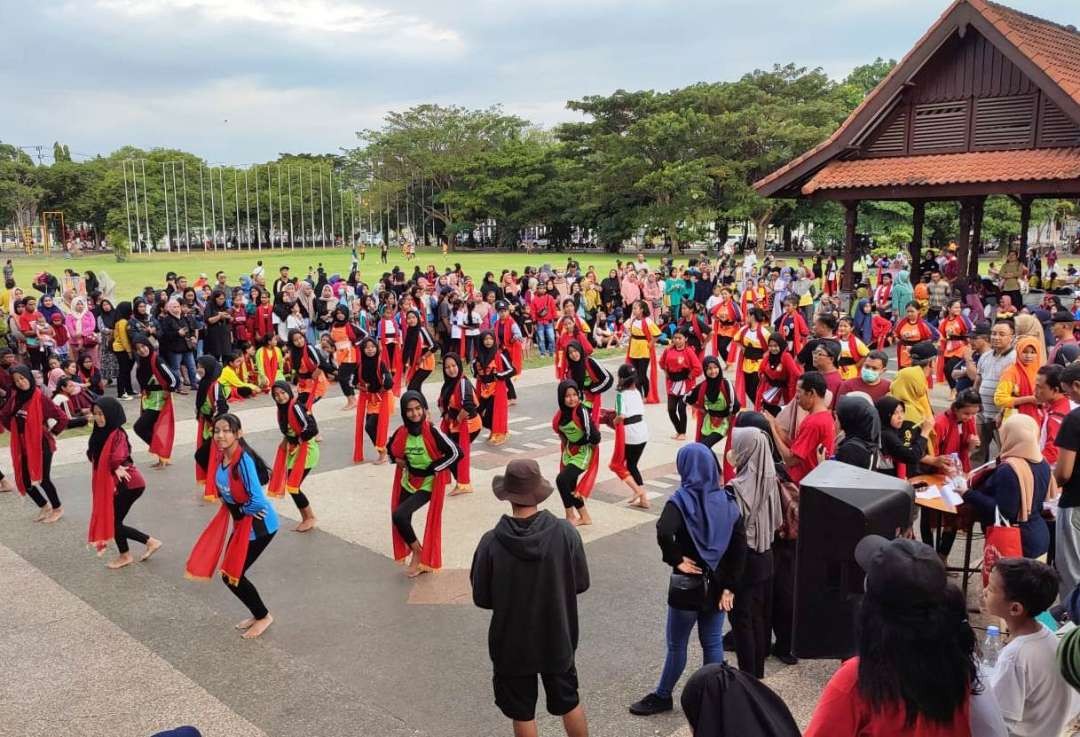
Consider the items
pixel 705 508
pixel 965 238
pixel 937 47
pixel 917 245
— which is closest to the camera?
pixel 705 508

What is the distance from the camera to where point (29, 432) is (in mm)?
8055

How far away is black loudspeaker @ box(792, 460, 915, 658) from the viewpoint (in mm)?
3787

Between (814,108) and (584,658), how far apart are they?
1885 inches

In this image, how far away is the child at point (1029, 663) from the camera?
3.07 m

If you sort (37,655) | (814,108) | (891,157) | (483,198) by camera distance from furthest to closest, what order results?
(483,198), (814,108), (891,157), (37,655)

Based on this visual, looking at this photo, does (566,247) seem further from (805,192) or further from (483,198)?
(805,192)

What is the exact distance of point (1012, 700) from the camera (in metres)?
3.11

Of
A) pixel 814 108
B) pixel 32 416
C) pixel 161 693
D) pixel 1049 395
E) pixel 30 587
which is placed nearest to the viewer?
pixel 161 693

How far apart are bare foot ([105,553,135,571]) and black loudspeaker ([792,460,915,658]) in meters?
5.59

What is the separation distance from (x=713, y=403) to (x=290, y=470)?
428 centimetres

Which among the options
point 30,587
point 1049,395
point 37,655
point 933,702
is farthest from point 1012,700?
point 30,587

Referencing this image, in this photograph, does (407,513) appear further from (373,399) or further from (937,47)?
(937,47)

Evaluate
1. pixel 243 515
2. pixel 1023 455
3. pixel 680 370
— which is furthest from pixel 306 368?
pixel 1023 455

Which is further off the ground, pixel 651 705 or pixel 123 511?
pixel 123 511
